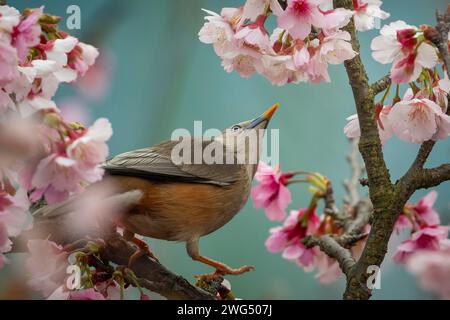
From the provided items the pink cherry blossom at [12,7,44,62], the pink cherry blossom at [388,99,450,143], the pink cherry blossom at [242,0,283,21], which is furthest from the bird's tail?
the pink cherry blossom at [388,99,450,143]

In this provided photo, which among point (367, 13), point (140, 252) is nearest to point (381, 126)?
point (367, 13)

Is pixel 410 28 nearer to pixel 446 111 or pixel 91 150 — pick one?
pixel 446 111

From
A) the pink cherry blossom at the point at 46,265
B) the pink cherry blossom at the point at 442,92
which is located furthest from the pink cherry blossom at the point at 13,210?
the pink cherry blossom at the point at 442,92

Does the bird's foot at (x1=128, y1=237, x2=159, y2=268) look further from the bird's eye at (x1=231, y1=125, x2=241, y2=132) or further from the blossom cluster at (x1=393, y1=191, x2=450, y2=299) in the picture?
the blossom cluster at (x1=393, y1=191, x2=450, y2=299)

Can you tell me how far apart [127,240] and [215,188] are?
0.17 metres

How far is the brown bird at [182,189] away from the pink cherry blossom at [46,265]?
14 centimetres

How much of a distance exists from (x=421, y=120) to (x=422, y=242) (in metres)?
0.24

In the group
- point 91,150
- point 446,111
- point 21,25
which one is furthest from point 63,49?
point 446,111

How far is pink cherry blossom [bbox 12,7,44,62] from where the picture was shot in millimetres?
769

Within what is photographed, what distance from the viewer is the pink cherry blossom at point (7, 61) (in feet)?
2.46

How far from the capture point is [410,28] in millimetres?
888

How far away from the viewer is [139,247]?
1090 mm
